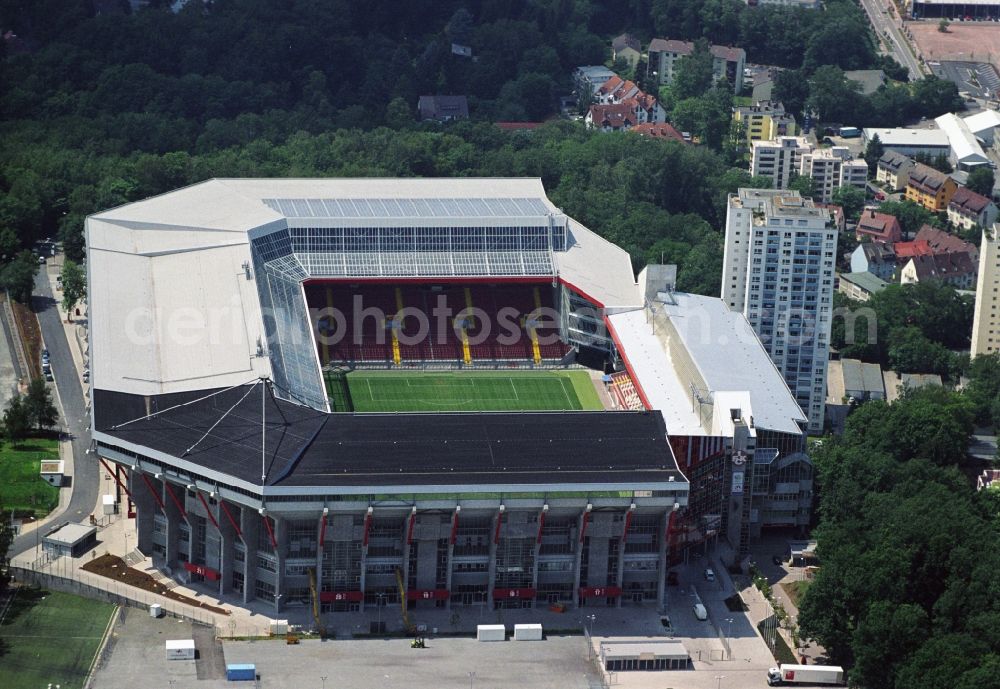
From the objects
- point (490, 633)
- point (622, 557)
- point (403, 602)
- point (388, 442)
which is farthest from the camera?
point (388, 442)

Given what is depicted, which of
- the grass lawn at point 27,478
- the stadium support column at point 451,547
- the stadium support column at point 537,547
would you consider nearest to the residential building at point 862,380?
the stadium support column at point 537,547

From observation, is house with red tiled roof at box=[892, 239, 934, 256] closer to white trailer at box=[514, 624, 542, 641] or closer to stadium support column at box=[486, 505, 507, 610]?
stadium support column at box=[486, 505, 507, 610]

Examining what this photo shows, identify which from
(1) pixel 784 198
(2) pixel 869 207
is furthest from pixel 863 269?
(1) pixel 784 198

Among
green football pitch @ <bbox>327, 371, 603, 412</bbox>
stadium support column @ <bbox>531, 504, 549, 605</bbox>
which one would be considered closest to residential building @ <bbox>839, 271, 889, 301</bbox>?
green football pitch @ <bbox>327, 371, 603, 412</bbox>

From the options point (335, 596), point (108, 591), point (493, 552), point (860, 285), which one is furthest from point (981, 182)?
point (108, 591)

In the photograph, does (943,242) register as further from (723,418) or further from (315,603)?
(315,603)

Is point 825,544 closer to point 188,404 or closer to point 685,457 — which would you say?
point 685,457
